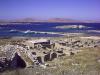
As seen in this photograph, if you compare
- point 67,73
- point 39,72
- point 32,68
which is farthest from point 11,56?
point 67,73

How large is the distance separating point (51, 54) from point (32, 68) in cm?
502

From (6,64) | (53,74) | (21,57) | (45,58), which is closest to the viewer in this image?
(53,74)

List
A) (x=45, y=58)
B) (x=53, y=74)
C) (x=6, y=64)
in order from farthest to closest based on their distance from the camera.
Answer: (x=45, y=58) < (x=6, y=64) < (x=53, y=74)

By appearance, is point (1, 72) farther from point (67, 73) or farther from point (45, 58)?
point (45, 58)

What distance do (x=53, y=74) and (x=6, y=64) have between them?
3056 mm

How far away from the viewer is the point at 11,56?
1420 centimetres

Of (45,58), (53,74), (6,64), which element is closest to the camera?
(53,74)

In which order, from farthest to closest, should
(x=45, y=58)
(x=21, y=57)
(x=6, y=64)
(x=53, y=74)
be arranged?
(x=45, y=58) < (x=21, y=57) < (x=6, y=64) < (x=53, y=74)

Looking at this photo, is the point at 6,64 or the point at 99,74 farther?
the point at 6,64

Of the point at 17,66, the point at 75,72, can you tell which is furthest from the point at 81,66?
the point at 17,66

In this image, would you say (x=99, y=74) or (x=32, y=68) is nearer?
(x=99, y=74)

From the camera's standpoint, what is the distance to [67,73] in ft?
40.5

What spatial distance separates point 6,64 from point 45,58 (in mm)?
4724

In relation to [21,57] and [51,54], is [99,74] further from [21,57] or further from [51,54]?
[51,54]
